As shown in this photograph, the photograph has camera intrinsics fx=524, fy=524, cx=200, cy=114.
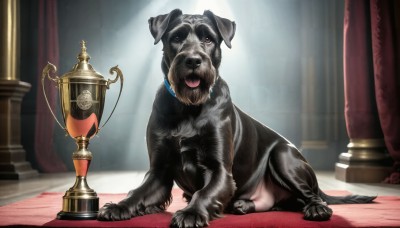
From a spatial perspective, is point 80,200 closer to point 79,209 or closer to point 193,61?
point 79,209

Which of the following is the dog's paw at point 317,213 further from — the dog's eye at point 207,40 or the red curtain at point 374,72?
the red curtain at point 374,72

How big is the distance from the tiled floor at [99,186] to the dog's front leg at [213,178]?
139 centimetres

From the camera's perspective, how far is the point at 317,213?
2.11 metres

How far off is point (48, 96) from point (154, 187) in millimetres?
3666

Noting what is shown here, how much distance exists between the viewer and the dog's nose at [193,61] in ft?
6.82

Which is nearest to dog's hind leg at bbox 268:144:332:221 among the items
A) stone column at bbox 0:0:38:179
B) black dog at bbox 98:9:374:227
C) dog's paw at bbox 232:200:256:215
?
black dog at bbox 98:9:374:227

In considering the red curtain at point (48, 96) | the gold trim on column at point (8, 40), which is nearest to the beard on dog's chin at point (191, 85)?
the gold trim on column at point (8, 40)

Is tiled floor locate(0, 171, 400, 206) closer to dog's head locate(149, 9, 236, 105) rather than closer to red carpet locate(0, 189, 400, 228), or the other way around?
red carpet locate(0, 189, 400, 228)

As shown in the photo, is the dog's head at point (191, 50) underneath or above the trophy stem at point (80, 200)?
above

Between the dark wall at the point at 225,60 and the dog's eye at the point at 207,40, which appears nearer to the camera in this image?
the dog's eye at the point at 207,40

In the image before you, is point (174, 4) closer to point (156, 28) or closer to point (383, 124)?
point (383, 124)

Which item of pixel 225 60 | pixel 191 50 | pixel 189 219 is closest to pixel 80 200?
pixel 189 219

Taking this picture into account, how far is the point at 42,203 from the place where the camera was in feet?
9.23

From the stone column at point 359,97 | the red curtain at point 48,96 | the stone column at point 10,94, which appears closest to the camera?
the stone column at point 359,97
